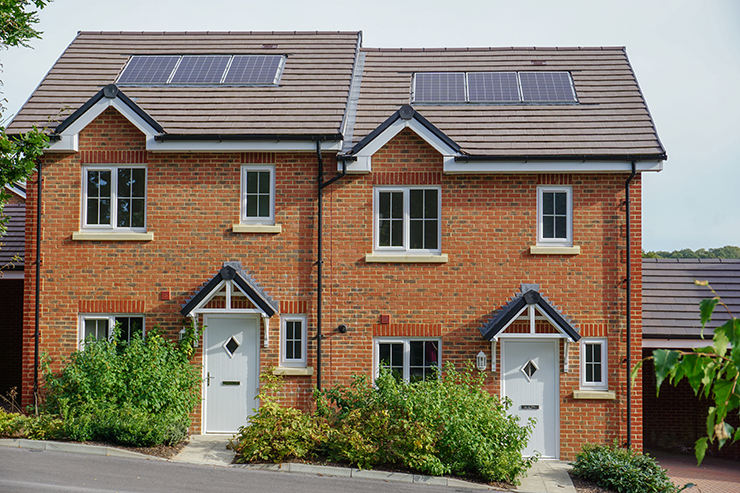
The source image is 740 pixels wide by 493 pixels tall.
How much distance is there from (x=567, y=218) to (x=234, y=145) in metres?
6.86

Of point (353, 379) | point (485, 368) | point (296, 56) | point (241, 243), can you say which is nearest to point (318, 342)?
point (353, 379)

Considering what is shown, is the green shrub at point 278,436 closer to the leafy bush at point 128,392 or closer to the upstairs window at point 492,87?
the leafy bush at point 128,392

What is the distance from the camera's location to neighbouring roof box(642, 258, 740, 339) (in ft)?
42.8

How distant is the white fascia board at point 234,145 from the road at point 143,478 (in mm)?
5886

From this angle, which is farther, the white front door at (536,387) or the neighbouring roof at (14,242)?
the neighbouring roof at (14,242)

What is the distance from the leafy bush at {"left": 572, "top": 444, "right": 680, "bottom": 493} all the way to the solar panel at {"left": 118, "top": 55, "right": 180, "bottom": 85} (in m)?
12.0

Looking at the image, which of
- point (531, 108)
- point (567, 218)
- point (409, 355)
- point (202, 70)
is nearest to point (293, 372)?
point (409, 355)

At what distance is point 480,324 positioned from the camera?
12188mm

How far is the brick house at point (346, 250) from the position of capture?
12086mm

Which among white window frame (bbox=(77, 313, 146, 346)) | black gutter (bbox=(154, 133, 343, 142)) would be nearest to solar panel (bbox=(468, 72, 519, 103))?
black gutter (bbox=(154, 133, 343, 142))

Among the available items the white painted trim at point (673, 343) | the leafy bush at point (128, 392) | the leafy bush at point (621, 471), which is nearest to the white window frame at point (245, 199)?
the leafy bush at point (128, 392)

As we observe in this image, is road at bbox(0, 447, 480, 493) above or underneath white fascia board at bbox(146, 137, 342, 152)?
underneath

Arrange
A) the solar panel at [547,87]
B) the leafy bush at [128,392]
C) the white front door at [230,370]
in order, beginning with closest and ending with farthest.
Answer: the leafy bush at [128,392]
the white front door at [230,370]
the solar panel at [547,87]

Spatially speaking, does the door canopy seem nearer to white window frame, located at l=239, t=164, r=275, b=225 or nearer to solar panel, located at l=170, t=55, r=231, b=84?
white window frame, located at l=239, t=164, r=275, b=225
